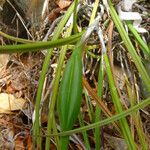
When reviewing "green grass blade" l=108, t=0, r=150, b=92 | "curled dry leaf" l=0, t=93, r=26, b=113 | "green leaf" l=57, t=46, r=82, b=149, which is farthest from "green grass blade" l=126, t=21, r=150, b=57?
"curled dry leaf" l=0, t=93, r=26, b=113

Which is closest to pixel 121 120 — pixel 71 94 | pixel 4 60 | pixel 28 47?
pixel 71 94

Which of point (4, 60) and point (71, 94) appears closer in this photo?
point (71, 94)

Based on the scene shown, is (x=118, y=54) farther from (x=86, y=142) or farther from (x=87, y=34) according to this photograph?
(x=86, y=142)

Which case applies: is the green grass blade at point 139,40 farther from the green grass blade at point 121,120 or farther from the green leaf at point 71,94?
the green leaf at point 71,94

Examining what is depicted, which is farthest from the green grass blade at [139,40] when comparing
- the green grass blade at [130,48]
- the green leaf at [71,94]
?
the green leaf at [71,94]

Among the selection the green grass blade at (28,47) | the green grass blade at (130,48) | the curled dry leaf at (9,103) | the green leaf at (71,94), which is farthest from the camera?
the curled dry leaf at (9,103)

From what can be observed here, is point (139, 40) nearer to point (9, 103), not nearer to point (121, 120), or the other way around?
point (121, 120)

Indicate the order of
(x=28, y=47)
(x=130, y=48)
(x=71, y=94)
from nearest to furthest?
(x=28, y=47) < (x=71, y=94) < (x=130, y=48)

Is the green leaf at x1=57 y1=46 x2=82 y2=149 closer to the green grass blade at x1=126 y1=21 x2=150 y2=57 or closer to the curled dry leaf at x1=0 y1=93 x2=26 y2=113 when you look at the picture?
the green grass blade at x1=126 y1=21 x2=150 y2=57

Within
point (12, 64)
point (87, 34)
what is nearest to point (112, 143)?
point (87, 34)
